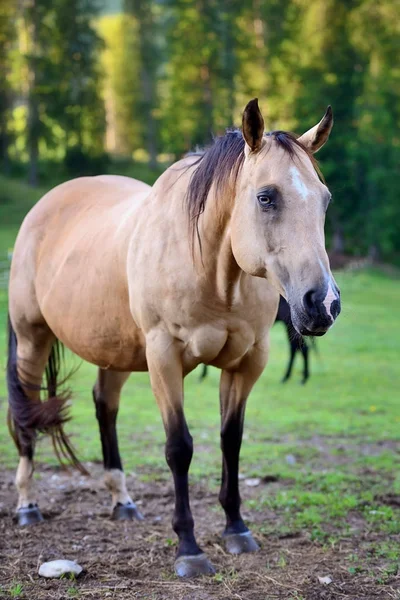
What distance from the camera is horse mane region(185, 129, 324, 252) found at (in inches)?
142

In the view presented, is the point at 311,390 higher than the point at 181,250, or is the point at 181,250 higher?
the point at 181,250

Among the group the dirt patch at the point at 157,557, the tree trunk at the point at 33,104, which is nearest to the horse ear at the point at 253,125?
the dirt patch at the point at 157,557

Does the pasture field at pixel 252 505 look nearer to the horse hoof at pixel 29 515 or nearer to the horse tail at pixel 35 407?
the horse hoof at pixel 29 515

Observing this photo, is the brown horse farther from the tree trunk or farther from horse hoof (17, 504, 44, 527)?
the tree trunk

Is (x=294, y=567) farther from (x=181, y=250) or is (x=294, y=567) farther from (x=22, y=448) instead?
(x=22, y=448)

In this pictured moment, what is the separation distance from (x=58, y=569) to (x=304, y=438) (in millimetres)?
3794

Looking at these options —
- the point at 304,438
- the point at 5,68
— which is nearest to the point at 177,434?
the point at 304,438

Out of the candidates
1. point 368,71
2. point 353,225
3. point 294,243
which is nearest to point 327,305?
point 294,243

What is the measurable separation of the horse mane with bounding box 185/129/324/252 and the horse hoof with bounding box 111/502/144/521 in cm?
204

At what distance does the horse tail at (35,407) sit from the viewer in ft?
16.2

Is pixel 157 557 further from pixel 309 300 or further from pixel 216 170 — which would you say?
pixel 216 170

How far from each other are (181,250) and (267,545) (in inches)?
69.5

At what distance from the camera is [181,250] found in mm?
3875

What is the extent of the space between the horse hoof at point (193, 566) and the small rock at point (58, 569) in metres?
0.50
